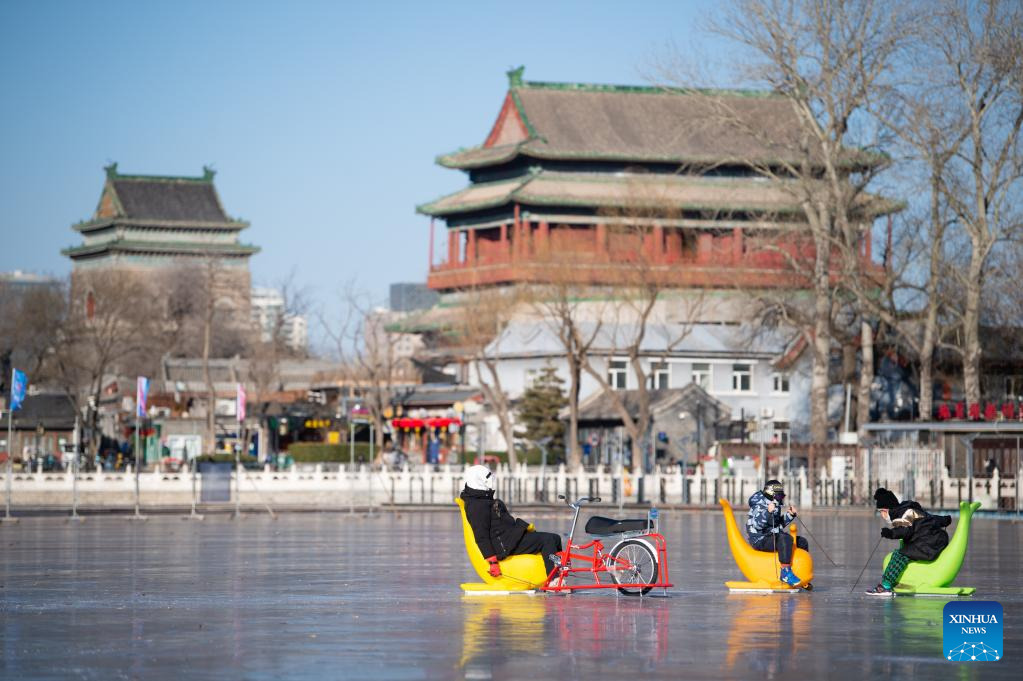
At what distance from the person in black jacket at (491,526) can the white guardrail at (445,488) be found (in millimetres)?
27542

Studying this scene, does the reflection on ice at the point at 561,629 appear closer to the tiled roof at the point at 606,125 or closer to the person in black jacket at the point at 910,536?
the person in black jacket at the point at 910,536

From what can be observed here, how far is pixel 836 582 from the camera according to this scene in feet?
65.2

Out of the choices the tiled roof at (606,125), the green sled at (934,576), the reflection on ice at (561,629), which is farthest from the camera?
the tiled roof at (606,125)

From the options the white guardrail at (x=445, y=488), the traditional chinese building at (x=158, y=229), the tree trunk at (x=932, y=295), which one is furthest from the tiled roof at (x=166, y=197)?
the tree trunk at (x=932, y=295)

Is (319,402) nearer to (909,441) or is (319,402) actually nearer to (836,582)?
(909,441)

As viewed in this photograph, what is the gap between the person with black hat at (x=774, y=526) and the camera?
18.2 metres

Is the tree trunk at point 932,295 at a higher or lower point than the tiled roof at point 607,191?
lower

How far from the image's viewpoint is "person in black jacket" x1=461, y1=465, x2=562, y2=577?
1702 cm

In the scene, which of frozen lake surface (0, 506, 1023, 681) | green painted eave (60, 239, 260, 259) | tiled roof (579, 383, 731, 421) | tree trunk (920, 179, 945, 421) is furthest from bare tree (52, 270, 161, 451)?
frozen lake surface (0, 506, 1023, 681)

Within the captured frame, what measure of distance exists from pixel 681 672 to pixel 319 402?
6869 cm

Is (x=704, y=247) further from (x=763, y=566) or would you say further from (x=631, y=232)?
(x=763, y=566)

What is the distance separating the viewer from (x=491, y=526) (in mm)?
17078

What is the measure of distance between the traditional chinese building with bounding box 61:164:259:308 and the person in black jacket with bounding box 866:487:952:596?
10994 centimetres

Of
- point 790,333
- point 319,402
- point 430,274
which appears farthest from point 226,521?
point 430,274
